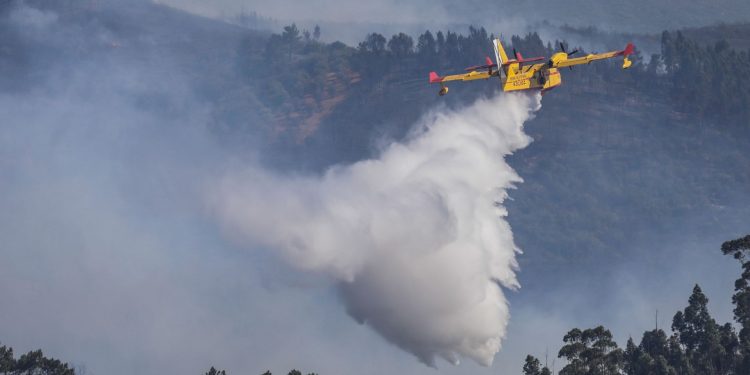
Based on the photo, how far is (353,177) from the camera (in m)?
144

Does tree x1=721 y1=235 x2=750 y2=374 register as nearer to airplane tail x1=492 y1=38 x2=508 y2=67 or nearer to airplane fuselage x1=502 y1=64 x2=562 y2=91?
airplane fuselage x1=502 y1=64 x2=562 y2=91

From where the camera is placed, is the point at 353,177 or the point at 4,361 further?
the point at 353,177

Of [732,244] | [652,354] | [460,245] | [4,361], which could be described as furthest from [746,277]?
[4,361]

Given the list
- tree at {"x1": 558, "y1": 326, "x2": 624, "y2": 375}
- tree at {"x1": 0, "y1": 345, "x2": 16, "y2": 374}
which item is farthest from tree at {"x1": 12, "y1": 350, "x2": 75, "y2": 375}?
tree at {"x1": 558, "y1": 326, "x2": 624, "y2": 375}

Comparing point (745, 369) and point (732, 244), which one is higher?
point (732, 244)

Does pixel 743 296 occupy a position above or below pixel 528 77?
below

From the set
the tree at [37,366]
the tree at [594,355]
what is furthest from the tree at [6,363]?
the tree at [594,355]

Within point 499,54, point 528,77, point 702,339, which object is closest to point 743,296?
point 702,339

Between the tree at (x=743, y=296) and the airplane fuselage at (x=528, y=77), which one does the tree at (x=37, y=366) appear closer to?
the airplane fuselage at (x=528, y=77)

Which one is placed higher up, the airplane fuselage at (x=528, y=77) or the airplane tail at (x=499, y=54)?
the airplane tail at (x=499, y=54)

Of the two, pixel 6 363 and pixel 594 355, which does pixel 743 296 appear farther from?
pixel 6 363

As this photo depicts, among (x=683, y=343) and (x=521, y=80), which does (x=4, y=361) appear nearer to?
(x=521, y=80)

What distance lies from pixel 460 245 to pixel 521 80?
16.3 metres

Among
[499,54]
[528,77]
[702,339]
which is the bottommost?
[702,339]
